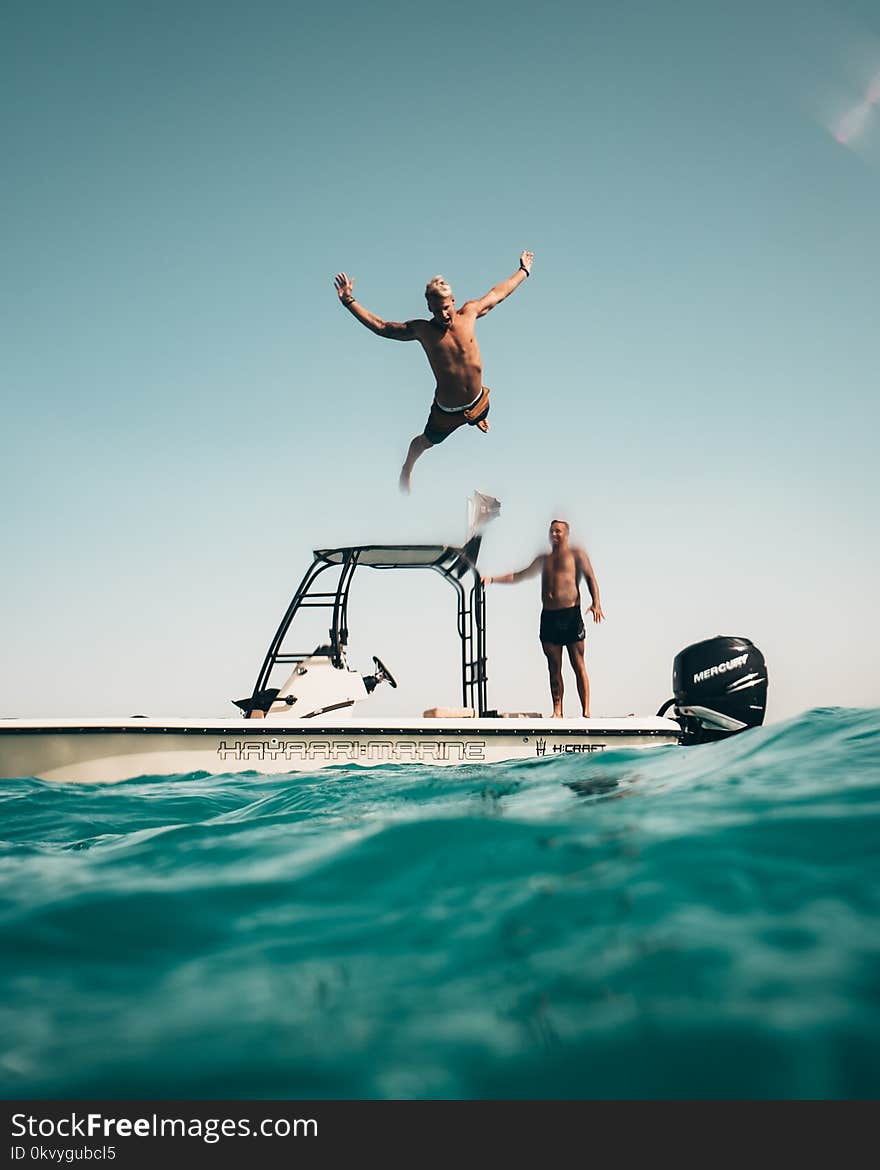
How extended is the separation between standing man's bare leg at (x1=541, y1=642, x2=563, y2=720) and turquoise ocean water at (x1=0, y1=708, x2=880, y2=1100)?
193 inches

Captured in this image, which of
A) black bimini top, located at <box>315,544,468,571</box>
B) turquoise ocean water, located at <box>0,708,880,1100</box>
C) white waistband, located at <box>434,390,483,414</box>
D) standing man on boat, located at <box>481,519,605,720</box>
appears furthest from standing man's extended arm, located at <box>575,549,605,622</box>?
turquoise ocean water, located at <box>0,708,880,1100</box>

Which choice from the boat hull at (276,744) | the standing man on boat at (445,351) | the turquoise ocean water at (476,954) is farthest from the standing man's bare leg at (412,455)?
the turquoise ocean water at (476,954)

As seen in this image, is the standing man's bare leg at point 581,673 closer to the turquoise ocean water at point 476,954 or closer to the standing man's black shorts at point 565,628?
the standing man's black shorts at point 565,628

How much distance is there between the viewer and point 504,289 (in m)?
6.98

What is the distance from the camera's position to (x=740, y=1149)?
93cm

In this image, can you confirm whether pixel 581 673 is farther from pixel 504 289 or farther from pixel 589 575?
pixel 504 289

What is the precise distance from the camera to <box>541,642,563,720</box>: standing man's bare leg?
760 centimetres

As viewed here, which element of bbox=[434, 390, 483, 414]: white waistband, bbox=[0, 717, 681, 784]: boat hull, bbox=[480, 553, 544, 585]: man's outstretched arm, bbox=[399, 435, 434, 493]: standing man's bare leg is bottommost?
bbox=[0, 717, 681, 784]: boat hull

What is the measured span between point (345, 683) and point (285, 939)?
20.0 ft

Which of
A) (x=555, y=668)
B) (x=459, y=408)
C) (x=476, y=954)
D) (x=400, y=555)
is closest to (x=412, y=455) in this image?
(x=459, y=408)

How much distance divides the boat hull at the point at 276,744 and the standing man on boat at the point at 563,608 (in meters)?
0.68

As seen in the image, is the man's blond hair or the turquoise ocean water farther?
the man's blond hair

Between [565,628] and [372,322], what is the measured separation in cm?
359

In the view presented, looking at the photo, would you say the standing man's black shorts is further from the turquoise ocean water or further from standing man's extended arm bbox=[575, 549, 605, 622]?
the turquoise ocean water
